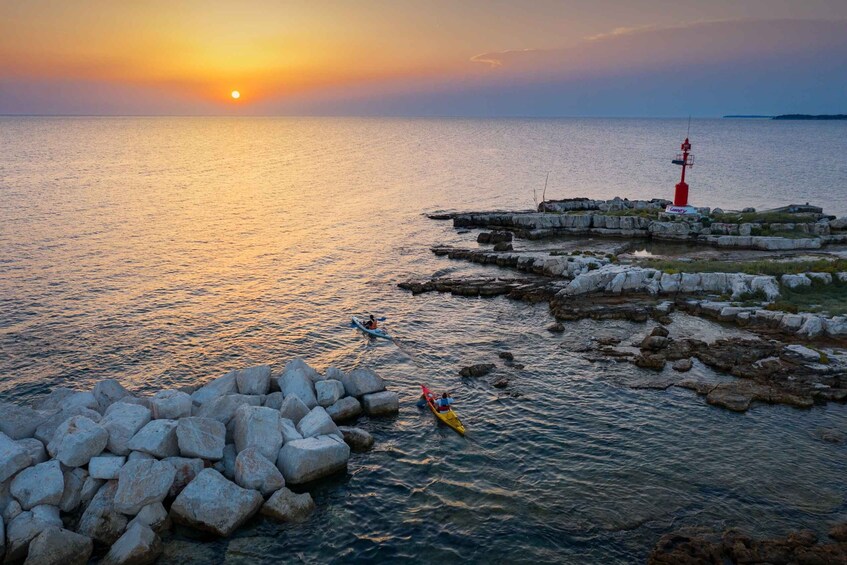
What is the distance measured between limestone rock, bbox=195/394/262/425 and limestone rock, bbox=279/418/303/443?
176cm

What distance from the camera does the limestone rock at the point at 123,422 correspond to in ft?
66.4

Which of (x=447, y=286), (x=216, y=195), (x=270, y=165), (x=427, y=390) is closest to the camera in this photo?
(x=427, y=390)

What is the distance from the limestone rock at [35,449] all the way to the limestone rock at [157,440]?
2861mm

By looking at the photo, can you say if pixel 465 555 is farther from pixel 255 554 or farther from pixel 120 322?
pixel 120 322

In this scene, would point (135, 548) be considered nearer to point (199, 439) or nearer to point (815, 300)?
point (199, 439)

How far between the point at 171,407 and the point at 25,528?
19.7 feet

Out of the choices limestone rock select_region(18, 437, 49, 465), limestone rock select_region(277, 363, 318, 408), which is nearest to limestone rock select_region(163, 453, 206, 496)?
limestone rock select_region(18, 437, 49, 465)

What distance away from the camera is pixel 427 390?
2831 centimetres

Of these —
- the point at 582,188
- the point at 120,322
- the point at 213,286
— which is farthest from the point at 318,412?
the point at 582,188

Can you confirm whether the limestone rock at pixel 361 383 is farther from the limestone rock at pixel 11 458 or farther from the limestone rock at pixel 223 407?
the limestone rock at pixel 11 458

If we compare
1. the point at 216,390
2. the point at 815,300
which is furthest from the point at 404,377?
the point at 815,300

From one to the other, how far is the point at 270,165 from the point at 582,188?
82.4 m

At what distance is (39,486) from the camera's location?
60.0ft

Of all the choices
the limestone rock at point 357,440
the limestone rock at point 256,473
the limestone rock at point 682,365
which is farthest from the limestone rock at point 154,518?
the limestone rock at point 682,365
